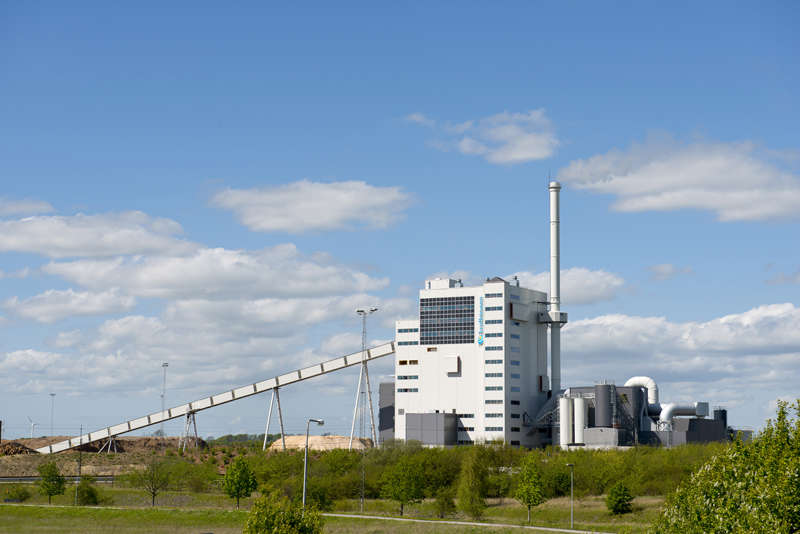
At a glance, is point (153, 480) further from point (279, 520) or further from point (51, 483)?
point (279, 520)

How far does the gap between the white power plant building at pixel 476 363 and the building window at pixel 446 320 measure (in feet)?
0.58

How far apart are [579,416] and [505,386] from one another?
13.6 m

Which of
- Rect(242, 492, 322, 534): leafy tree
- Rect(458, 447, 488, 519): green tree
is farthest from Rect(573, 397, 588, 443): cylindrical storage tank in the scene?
Rect(242, 492, 322, 534): leafy tree

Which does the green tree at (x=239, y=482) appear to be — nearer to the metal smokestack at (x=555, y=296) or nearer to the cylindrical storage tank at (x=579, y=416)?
the cylindrical storage tank at (x=579, y=416)

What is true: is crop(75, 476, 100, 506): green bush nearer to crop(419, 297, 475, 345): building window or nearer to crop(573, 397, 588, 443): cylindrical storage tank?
crop(419, 297, 475, 345): building window

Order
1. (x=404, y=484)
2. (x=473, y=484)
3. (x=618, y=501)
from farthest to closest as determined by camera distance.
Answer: (x=473, y=484), (x=404, y=484), (x=618, y=501)

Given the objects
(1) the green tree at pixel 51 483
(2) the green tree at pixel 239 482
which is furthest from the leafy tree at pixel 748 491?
(1) the green tree at pixel 51 483

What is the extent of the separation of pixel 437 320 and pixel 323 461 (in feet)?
128

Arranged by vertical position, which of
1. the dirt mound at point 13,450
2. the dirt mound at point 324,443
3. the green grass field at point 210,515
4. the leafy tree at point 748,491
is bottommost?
the green grass field at point 210,515

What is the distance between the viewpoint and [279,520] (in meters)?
52.2

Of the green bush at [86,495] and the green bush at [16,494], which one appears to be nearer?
the green bush at [86,495]

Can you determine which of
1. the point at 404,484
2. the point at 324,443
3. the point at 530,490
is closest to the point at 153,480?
the point at 404,484

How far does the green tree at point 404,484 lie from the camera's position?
11188cm

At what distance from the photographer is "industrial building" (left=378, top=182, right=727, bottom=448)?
15450 centimetres
